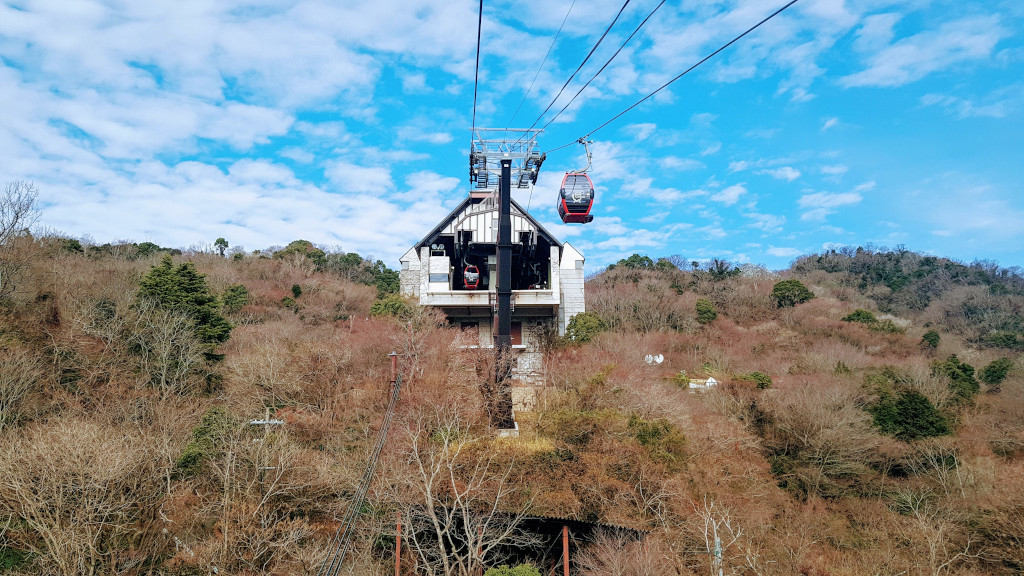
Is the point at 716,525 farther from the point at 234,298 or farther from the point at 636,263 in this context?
the point at 636,263

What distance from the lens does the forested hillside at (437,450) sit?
47.5 feet

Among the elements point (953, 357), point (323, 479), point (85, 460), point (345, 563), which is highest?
point (953, 357)

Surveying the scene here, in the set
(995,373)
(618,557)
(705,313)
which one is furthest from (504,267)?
(995,373)

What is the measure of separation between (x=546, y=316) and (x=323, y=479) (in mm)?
16782

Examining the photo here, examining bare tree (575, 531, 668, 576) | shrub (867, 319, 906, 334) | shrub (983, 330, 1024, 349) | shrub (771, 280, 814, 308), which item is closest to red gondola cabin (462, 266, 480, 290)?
bare tree (575, 531, 668, 576)

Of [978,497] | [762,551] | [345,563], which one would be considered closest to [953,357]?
[978,497]

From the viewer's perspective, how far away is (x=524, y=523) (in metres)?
15.6

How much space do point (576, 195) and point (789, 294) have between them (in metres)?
32.3

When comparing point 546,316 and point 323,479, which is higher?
point 546,316

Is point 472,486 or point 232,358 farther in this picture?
point 232,358

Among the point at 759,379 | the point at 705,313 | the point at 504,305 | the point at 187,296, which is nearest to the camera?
the point at 504,305

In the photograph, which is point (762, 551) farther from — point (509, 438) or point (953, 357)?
point (953, 357)

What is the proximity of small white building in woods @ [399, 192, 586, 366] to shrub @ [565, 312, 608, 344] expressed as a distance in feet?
5.41

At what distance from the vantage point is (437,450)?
1634 cm
